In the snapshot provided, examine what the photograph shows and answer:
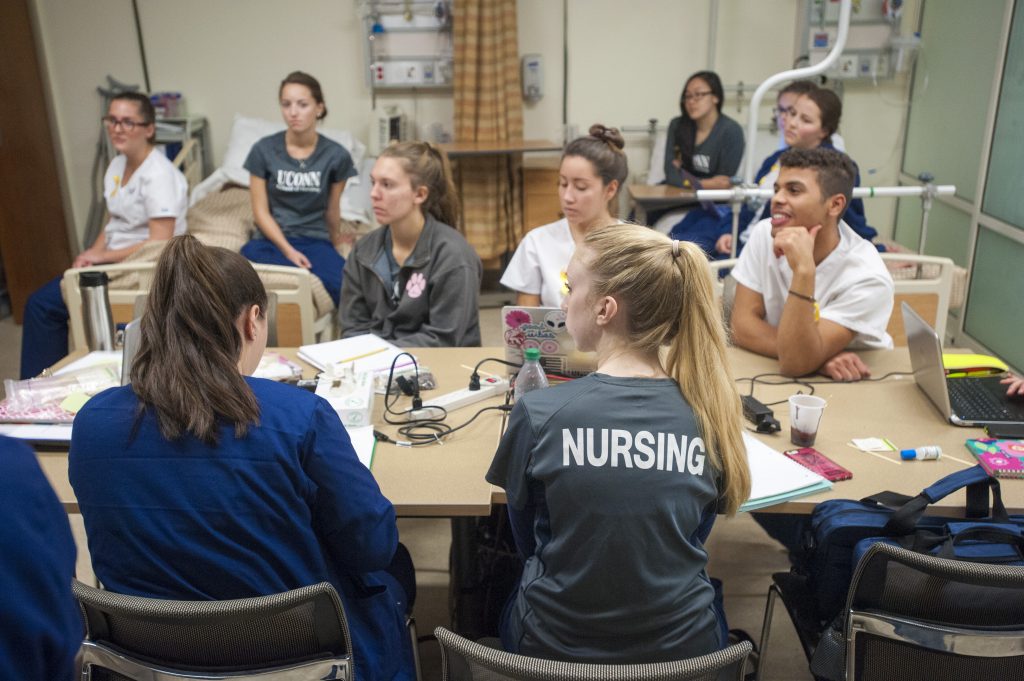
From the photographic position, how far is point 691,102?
4715 mm

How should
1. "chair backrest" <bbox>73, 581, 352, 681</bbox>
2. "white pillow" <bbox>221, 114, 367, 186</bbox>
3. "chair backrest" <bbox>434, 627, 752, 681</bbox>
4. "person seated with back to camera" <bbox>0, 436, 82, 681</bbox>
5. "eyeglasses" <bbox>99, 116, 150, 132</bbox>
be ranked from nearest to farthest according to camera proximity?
"person seated with back to camera" <bbox>0, 436, 82, 681</bbox> → "chair backrest" <bbox>434, 627, 752, 681</bbox> → "chair backrest" <bbox>73, 581, 352, 681</bbox> → "eyeglasses" <bbox>99, 116, 150, 132</bbox> → "white pillow" <bbox>221, 114, 367, 186</bbox>

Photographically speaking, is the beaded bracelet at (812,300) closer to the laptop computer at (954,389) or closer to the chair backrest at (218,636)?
the laptop computer at (954,389)

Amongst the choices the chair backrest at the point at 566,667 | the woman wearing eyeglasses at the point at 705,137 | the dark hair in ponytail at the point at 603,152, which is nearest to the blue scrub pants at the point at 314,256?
the dark hair in ponytail at the point at 603,152

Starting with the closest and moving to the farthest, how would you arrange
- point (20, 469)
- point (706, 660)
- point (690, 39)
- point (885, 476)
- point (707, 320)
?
point (20, 469) < point (706, 660) < point (707, 320) < point (885, 476) < point (690, 39)

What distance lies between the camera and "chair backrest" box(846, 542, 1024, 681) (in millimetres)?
1326

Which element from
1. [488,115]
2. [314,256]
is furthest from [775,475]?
[488,115]

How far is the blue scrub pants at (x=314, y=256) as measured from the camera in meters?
3.83

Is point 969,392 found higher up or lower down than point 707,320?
lower down

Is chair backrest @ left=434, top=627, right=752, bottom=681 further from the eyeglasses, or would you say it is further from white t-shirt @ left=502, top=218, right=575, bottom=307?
the eyeglasses

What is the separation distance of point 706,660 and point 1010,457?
40.3 inches

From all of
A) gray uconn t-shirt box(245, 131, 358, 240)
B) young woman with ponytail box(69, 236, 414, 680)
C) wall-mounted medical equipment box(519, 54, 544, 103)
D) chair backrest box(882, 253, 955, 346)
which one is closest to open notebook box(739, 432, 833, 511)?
young woman with ponytail box(69, 236, 414, 680)

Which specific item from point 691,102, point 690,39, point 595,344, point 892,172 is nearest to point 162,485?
point 595,344

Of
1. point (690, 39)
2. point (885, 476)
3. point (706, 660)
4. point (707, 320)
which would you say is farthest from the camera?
point (690, 39)

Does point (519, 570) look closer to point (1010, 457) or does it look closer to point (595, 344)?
point (595, 344)
